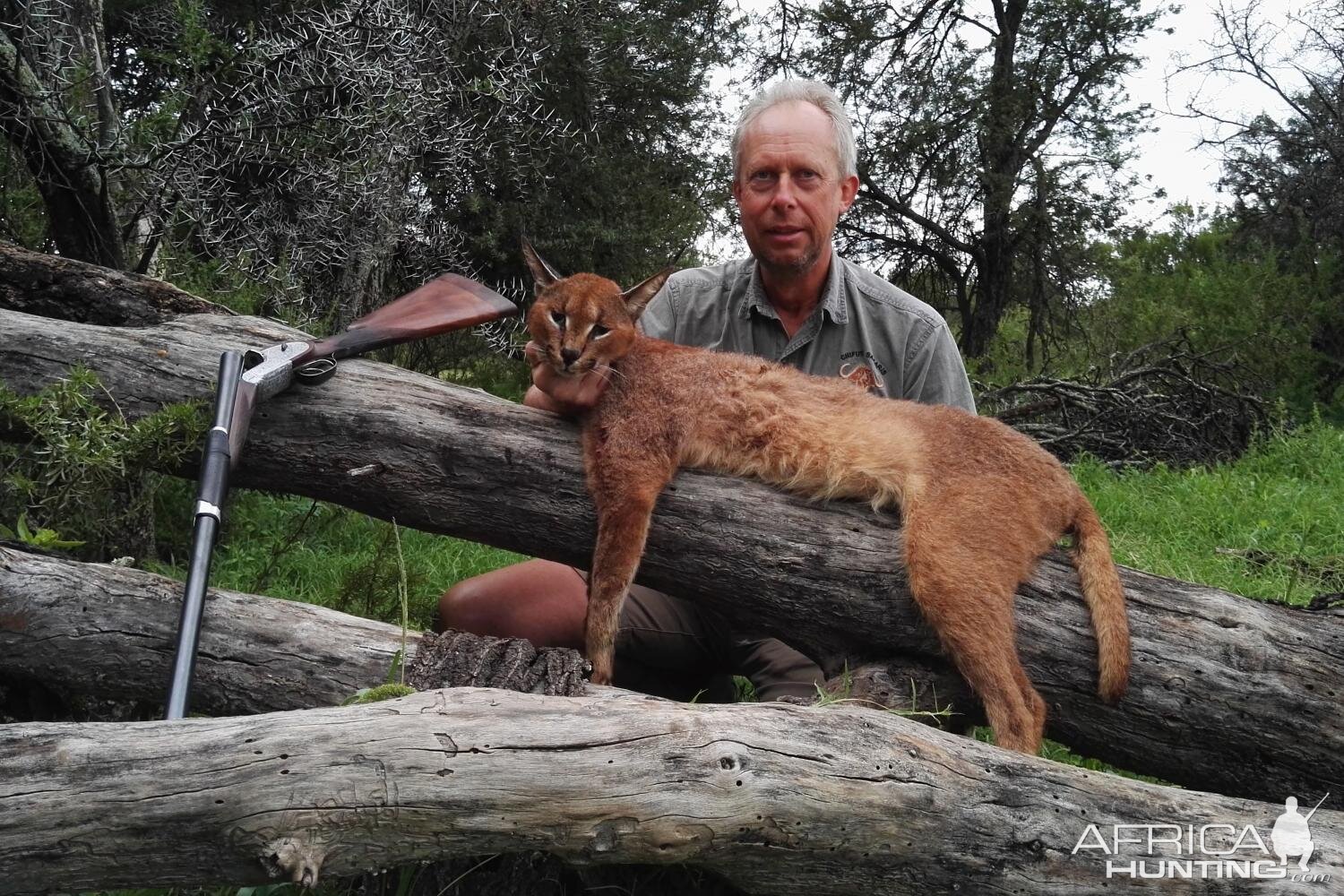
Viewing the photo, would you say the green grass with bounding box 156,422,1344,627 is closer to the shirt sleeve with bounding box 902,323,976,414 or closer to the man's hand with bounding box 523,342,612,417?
the man's hand with bounding box 523,342,612,417

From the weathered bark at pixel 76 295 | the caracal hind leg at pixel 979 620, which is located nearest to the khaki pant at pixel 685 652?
the caracal hind leg at pixel 979 620

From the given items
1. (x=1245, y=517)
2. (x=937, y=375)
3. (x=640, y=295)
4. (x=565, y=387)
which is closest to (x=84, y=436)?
(x=565, y=387)

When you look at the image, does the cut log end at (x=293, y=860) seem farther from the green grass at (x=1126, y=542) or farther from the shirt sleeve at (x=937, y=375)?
the shirt sleeve at (x=937, y=375)

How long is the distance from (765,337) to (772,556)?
1.74m

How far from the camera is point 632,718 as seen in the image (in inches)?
102

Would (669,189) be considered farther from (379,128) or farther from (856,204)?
(379,128)

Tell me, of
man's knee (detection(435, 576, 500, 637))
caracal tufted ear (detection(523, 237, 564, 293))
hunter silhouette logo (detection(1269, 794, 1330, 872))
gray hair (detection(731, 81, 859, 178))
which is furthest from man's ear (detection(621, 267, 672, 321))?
hunter silhouette logo (detection(1269, 794, 1330, 872))

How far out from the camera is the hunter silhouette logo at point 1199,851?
8.93ft

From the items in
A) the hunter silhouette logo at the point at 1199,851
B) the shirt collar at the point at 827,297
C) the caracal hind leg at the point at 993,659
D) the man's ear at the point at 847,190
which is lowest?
the hunter silhouette logo at the point at 1199,851

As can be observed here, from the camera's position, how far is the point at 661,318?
532 centimetres

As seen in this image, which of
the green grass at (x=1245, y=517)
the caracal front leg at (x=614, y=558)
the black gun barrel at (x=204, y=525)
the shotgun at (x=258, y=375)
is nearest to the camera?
the black gun barrel at (x=204, y=525)

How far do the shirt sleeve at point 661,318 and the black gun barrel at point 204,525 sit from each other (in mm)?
2306

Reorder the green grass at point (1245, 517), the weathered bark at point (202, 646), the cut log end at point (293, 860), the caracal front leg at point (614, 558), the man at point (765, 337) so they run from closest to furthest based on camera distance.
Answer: the cut log end at point (293, 860), the weathered bark at point (202, 646), the caracal front leg at point (614, 558), the man at point (765, 337), the green grass at point (1245, 517)

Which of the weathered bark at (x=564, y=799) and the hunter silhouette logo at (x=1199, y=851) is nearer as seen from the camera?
the weathered bark at (x=564, y=799)
